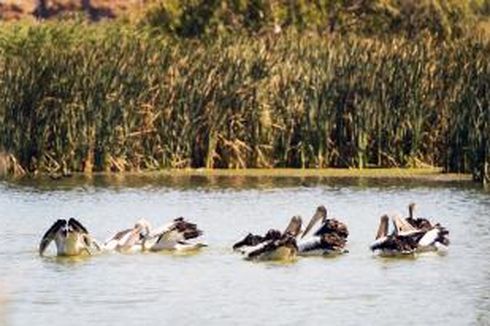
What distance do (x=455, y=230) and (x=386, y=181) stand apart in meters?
6.37

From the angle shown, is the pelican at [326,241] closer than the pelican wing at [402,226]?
Yes

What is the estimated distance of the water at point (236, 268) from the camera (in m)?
19.3

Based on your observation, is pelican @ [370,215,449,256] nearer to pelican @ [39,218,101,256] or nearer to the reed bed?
pelican @ [39,218,101,256]

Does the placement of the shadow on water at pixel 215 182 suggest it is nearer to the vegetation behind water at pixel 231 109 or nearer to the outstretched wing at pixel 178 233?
the vegetation behind water at pixel 231 109

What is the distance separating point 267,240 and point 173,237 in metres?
1.51

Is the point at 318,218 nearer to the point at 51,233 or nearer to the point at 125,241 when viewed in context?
the point at 125,241

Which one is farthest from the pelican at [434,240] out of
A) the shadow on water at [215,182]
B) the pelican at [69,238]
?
the shadow on water at [215,182]

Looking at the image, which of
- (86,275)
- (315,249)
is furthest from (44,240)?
(315,249)

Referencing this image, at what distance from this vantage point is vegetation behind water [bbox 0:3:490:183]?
34125 millimetres

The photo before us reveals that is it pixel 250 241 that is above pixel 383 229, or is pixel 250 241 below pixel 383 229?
below

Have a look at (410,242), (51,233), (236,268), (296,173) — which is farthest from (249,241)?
(296,173)

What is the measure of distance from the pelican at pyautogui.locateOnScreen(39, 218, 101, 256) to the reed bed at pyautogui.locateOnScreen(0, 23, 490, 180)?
1026 cm

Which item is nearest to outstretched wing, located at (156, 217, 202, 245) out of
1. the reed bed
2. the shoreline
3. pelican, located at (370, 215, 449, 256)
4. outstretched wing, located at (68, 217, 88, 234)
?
outstretched wing, located at (68, 217, 88, 234)

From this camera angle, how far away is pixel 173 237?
24047 millimetres
